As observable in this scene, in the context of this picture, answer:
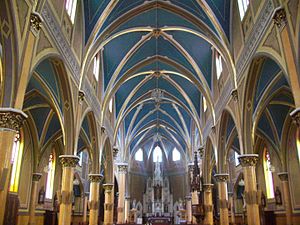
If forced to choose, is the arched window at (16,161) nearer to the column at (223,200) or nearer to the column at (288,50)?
the column at (223,200)

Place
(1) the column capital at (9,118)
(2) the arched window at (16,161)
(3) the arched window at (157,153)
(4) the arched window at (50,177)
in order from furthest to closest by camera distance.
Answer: (3) the arched window at (157,153) → (4) the arched window at (50,177) → (2) the arched window at (16,161) → (1) the column capital at (9,118)

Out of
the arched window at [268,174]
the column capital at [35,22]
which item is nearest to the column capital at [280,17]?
the column capital at [35,22]

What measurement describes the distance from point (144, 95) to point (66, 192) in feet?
56.0

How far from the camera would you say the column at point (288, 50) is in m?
9.54

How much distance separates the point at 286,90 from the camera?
17562mm

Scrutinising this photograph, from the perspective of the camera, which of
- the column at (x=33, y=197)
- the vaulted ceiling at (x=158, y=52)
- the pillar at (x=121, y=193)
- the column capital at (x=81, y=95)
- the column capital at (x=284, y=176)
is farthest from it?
the pillar at (x=121, y=193)

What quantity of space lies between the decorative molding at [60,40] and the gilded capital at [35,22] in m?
1.16

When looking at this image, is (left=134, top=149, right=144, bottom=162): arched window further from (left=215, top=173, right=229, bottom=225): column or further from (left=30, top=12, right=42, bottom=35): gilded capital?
(left=30, top=12, right=42, bottom=35): gilded capital

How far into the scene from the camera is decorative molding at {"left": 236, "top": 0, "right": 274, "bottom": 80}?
1223cm

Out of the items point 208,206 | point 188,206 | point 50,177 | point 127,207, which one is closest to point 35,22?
point 50,177

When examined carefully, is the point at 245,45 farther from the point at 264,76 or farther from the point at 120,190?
the point at 120,190

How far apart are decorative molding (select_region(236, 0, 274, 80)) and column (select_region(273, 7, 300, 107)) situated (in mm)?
1190

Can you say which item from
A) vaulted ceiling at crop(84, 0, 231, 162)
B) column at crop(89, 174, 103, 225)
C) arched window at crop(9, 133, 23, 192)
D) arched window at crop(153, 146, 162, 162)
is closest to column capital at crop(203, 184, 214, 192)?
vaulted ceiling at crop(84, 0, 231, 162)

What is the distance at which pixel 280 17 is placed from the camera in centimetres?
1051
